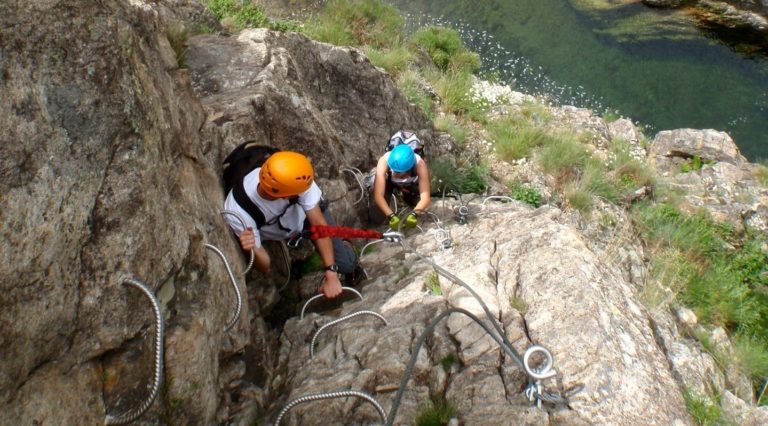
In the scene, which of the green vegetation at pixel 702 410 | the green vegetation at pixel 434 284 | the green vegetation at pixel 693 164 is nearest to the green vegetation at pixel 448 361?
the green vegetation at pixel 434 284

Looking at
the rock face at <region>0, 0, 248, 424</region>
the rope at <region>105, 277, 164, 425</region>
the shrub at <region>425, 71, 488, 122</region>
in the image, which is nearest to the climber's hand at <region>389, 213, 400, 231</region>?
the rock face at <region>0, 0, 248, 424</region>

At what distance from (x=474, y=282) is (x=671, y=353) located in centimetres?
144

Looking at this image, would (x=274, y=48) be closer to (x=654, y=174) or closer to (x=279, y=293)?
(x=279, y=293)

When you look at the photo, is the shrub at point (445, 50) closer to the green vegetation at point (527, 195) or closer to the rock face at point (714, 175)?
the rock face at point (714, 175)

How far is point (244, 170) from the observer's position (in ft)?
13.9

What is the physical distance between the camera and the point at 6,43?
82.3 inches

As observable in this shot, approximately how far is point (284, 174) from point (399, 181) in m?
2.59

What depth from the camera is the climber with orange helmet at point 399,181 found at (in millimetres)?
6133

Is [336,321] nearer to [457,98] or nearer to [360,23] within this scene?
[457,98]

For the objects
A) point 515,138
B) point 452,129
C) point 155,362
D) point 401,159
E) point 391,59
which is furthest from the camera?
point 391,59

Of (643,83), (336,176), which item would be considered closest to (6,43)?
(336,176)

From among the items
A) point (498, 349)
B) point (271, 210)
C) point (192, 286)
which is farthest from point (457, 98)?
point (192, 286)

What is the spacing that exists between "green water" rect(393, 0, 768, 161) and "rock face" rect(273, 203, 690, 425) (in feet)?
37.6

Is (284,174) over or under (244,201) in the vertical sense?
over
